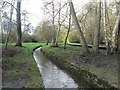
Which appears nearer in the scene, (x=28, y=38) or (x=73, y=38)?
(x=73, y=38)

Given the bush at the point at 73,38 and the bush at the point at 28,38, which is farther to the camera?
the bush at the point at 28,38

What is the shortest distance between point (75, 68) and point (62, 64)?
10.8 feet

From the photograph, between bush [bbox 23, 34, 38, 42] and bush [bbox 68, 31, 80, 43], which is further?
bush [bbox 23, 34, 38, 42]

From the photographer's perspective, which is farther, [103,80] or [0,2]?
[0,2]

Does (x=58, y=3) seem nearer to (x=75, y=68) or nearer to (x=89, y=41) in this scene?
(x=89, y=41)

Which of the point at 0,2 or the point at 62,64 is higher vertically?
the point at 0,2

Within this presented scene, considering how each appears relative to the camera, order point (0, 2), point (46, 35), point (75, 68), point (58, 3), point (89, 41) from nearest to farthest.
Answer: point (75, 68)
point (0, 2)
point (58, 3)
point (89, 41)
point (46, 35)

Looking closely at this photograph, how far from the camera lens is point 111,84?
8742 mm

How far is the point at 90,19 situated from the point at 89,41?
23.5 ft

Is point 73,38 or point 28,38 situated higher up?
point 73,38

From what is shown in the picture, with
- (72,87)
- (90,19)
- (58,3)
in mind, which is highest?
(58,3)

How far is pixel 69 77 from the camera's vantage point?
518 inches

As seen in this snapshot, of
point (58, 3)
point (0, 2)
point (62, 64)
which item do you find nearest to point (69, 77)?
point (62, 64)

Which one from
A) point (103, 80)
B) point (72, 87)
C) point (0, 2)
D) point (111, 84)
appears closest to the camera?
point (111, 84)
